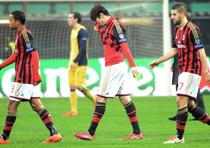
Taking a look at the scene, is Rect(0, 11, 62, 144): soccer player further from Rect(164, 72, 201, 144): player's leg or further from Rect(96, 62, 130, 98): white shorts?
Rect(164, 72, 201, 144): player's leg

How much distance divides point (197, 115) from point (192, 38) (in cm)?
127

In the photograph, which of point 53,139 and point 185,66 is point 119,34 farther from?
point 53,139

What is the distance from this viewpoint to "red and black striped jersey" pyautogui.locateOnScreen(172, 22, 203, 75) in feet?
37.8

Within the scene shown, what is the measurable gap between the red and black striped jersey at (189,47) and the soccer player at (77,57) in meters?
6.24

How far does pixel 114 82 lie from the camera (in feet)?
40.9

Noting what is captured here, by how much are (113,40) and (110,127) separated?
286 cm

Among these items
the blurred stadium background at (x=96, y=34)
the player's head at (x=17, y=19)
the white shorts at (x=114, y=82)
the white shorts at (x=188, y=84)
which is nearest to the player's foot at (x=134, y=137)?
the white shorts at (x=114, y=82)

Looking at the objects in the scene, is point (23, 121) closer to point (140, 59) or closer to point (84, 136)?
point (84, 136)

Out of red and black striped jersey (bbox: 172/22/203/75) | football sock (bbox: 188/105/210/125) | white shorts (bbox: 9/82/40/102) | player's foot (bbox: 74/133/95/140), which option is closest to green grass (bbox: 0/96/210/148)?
player's foot (bbox: 74/133/95/140)

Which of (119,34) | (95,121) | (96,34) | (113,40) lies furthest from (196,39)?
(96,34)

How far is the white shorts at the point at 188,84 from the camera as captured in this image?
11.6m

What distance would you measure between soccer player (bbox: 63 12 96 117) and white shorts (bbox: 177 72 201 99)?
6337mm

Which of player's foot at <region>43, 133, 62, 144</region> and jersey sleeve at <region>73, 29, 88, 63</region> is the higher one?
jersey sleeve at <region>73, 29, 88, 63</region>

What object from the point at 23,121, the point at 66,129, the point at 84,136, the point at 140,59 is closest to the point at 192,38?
the point at 84,136
